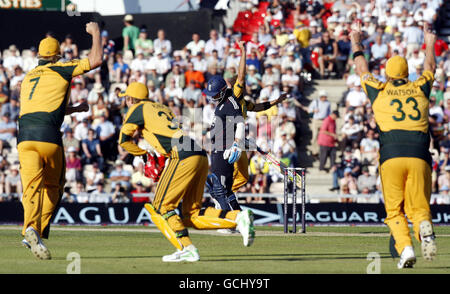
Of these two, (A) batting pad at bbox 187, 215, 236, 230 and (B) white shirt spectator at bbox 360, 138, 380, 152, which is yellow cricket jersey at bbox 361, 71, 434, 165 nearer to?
(A) batting pad at bbox 187, 215, 236, 230

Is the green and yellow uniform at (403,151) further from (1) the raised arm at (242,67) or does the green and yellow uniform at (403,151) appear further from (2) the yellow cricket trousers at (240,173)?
(2) the yellow cricket trousers at (240,173)

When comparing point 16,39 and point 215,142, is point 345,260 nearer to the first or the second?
point 215,142

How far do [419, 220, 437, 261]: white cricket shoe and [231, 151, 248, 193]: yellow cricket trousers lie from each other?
5784 millimetres

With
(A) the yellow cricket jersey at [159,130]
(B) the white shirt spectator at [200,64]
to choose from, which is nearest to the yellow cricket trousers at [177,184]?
(A) the yellow cricket jersey at [159,130]

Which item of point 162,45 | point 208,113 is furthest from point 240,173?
point 162,45

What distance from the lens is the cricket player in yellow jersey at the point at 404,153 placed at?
11.5 metres

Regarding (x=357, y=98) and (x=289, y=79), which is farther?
(x=289, y=79)

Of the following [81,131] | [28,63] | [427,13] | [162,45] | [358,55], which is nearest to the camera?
[358,55]

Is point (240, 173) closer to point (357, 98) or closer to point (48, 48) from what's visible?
point (48, 48)

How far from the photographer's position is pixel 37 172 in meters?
12.4

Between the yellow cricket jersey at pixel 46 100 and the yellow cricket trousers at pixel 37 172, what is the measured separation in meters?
0.12

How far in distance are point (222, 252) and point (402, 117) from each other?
3.60 m

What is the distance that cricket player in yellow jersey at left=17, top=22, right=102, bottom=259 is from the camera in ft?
40.8

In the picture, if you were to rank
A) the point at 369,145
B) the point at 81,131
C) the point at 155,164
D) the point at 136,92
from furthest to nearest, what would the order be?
the point at 81,131 < the point at 369,145 < the point at 155,164 < the point at 136,92
